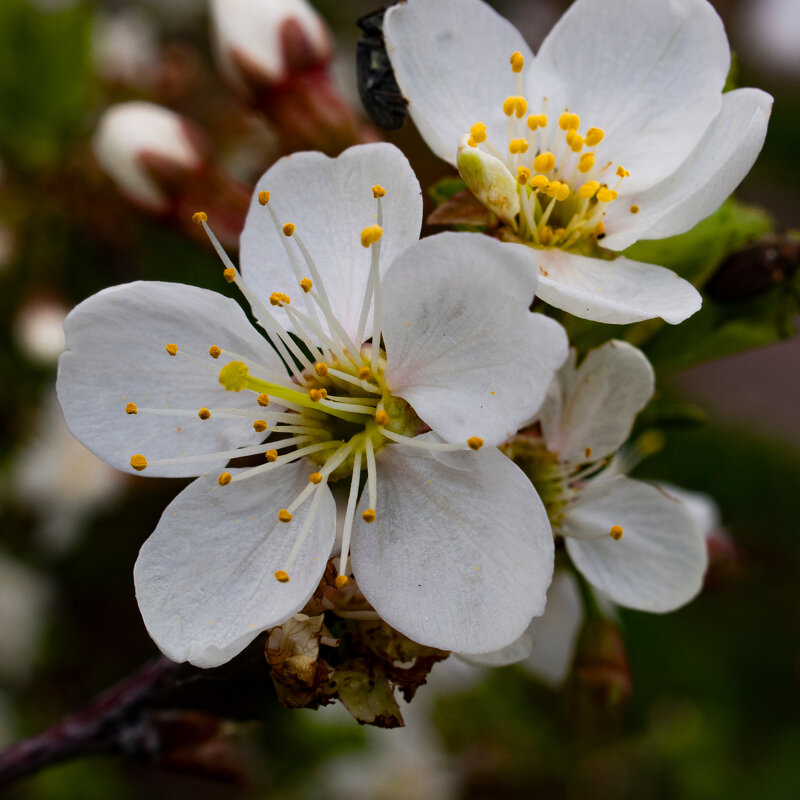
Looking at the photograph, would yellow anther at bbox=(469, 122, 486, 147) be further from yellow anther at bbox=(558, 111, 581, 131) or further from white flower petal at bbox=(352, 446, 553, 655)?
white flower petal at bbox=(352, 446, 553, 655)

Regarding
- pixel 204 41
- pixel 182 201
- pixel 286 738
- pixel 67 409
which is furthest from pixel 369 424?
pixel 204 41

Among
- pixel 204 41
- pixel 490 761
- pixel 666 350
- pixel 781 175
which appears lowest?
pixel 490 761

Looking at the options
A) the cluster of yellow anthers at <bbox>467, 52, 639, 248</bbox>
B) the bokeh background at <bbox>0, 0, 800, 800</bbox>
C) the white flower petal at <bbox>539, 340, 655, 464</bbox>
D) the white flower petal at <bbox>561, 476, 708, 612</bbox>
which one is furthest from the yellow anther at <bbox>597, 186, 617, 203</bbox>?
the bokeh background at <bbox>0, 0, 800, 800</bbox>

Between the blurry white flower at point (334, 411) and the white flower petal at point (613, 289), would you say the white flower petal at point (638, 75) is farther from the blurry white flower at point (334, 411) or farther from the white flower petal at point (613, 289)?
the blurry white flower at point (334, 411)

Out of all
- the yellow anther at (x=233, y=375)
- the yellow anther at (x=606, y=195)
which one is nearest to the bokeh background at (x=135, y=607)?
the yellow anther at (x=606, y=195)

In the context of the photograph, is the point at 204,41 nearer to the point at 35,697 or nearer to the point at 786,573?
the point at 35,697
